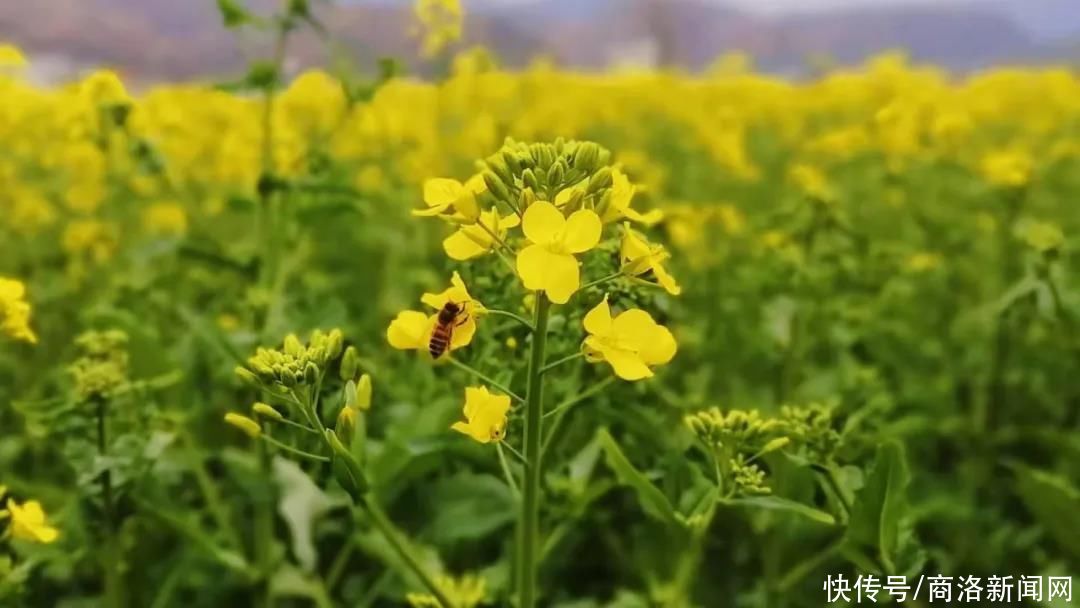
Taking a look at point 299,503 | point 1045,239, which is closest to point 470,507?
point 299,503

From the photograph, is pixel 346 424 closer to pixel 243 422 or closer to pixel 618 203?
pixel 243 422

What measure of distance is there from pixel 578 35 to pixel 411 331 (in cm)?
792

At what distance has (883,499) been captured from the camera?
4.50 feet

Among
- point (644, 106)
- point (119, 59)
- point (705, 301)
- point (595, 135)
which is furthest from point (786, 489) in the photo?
point (644, 106)

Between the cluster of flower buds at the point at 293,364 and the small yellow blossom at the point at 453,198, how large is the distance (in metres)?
0.16

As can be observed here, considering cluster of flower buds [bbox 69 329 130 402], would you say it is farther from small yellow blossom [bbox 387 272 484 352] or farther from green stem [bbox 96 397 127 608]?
small yellow blossom [bbox 387 272 484 352]

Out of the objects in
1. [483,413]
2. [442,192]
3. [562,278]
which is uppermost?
[442,192]

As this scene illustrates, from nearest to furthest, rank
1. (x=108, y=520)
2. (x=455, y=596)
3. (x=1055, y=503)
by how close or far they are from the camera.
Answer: (x=455, y=596) → (x=108, y=520) → (x=1055, y=503)

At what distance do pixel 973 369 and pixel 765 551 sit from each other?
973mm

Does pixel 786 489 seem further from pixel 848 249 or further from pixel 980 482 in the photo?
pixel 980 482

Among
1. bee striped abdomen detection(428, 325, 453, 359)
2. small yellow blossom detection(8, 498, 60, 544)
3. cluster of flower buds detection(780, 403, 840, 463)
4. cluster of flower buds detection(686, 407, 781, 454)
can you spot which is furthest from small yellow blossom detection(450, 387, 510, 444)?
small yellow blossom detection(8, 498, 60, 544)

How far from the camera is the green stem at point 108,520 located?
1602 millimetres

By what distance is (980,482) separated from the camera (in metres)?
2.50

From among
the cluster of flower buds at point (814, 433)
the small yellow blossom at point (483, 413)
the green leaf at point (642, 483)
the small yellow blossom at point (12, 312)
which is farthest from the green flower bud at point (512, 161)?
the small yellow blossom at point (12, 312)
